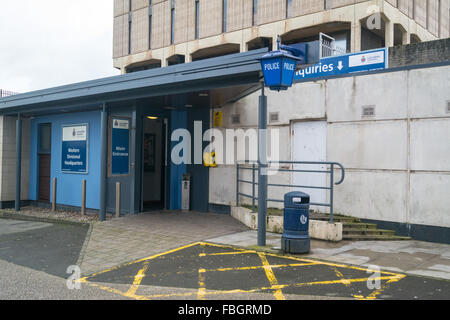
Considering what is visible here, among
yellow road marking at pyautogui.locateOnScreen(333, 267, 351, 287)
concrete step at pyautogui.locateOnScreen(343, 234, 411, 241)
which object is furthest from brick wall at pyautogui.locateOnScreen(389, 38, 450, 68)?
yellow road marking at pyautogui.locateOnScreen(333, 267, 351, 287)

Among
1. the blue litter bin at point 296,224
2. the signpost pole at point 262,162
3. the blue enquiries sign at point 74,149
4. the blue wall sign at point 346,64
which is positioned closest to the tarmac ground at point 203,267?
the blue litter bin at point 296,224

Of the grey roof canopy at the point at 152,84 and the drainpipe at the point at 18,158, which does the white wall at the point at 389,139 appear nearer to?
the grey roof canopy at the point at 152,84

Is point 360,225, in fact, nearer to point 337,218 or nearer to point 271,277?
point 337,218

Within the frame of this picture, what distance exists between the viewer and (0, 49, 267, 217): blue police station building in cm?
988

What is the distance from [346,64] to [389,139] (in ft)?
14.8

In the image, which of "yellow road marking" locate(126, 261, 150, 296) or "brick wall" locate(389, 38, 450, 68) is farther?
"brick wall" locate(389, 38, 450, 68)

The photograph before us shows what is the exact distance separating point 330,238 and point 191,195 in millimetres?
5451

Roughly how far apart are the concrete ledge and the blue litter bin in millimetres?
1230

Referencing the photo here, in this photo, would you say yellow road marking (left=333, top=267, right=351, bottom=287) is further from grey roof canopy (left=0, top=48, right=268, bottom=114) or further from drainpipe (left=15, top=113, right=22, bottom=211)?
drainpipe (left=15, top=113, right=22, bottom=211)

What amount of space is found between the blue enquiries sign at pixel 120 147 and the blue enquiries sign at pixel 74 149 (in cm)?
181

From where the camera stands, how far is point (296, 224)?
285 inches

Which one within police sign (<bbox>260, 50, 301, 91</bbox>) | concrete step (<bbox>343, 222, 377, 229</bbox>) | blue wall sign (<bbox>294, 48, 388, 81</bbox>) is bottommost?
concrete step (<bbox>343, 222, 377, 229</bbox>)

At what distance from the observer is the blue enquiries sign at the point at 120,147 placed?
11.7m
